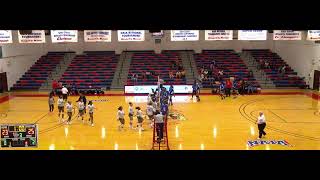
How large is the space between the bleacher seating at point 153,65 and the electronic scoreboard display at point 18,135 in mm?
17792

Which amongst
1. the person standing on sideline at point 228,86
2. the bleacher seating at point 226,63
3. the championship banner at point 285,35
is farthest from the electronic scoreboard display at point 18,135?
the bleacher seating at point 226,63

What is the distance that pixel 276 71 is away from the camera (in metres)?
30.9

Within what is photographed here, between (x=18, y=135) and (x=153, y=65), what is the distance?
849 inches

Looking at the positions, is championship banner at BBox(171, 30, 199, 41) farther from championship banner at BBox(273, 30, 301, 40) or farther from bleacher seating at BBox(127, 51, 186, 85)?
bleacher seating at BBox(127, 51, 186, 85)

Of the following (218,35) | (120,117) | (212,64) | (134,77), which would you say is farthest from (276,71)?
(120,117)

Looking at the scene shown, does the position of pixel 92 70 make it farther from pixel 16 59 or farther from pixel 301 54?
pixel 301 54

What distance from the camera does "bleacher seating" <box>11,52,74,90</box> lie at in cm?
2950

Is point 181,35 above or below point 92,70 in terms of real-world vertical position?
above

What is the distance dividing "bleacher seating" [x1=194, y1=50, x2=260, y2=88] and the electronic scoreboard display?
19.5 m

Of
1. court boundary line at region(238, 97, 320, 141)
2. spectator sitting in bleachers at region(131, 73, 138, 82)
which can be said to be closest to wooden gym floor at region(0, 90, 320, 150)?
court boundary line at region(238, 97, 320, 141)

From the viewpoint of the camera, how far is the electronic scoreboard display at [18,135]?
11.3 meters
